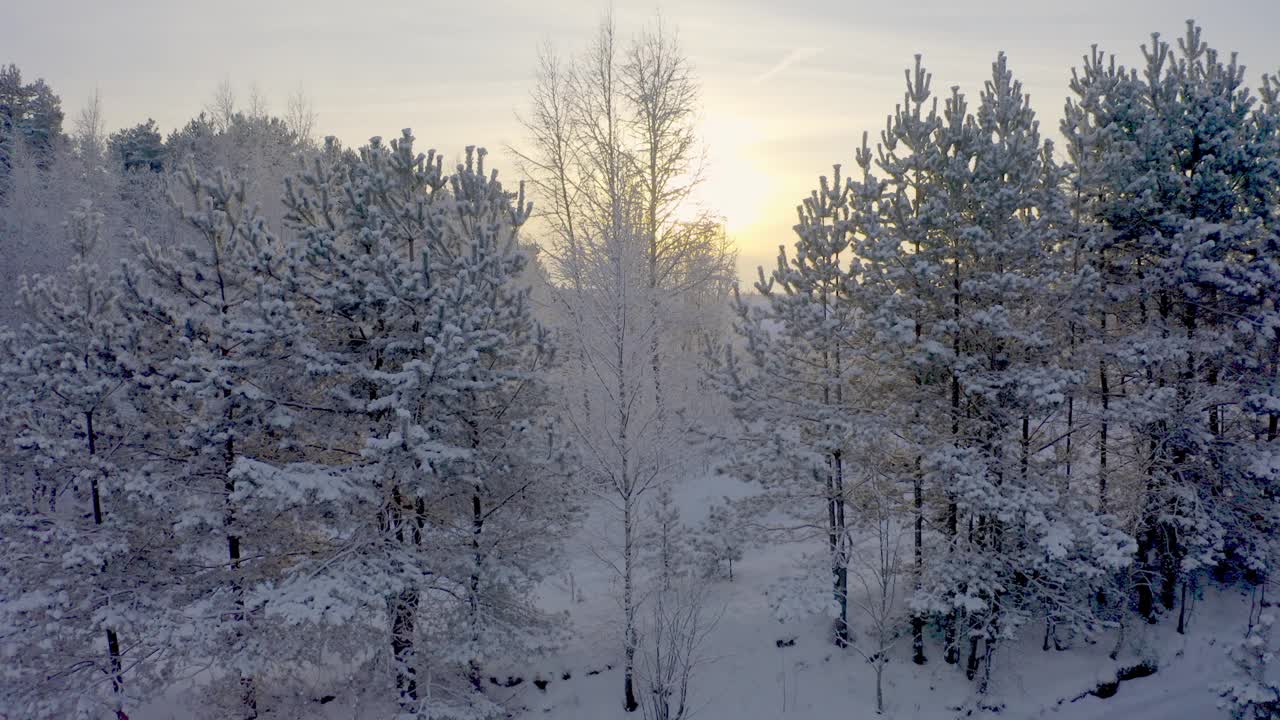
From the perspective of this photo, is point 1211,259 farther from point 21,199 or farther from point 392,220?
point 21,199

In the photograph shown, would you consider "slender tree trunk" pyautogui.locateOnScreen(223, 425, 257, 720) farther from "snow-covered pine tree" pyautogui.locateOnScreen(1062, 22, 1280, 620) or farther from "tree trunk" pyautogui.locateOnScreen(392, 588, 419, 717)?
"snow-covered pine tree" pyautogui.locateOnScreen(1062, 22, 1280, 620)

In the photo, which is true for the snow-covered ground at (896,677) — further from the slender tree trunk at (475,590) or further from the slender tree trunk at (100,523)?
the slender tree trunk at (100,523)

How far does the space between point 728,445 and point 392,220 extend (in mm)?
7001

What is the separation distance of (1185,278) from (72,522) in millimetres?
18984

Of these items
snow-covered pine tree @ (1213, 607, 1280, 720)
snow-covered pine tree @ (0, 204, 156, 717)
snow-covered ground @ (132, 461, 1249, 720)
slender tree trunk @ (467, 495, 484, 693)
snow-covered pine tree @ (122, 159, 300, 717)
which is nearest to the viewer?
snow-covered pine tree @ (122, 159, 300, 717)

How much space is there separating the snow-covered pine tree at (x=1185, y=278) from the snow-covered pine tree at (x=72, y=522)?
16042 millimetres

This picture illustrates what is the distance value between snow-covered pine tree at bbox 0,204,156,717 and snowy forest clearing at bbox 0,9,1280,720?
6 centimetres

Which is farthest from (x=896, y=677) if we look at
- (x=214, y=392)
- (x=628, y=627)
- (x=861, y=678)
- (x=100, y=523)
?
(x=100, y=523)

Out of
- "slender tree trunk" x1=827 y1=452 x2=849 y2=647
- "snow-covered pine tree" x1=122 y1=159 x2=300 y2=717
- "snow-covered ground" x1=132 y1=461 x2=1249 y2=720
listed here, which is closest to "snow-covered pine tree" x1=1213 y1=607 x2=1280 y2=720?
"snow-covered ground" x1=132 y1=461 x2=1249 y2=720

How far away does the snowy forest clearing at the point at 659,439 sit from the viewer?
10062mm

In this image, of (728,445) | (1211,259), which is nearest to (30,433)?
(728,445)

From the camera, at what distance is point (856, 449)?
494 inches

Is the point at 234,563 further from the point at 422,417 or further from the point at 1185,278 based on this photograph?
the point at 1185,278

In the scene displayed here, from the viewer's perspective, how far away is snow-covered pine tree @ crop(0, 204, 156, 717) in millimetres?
9859
